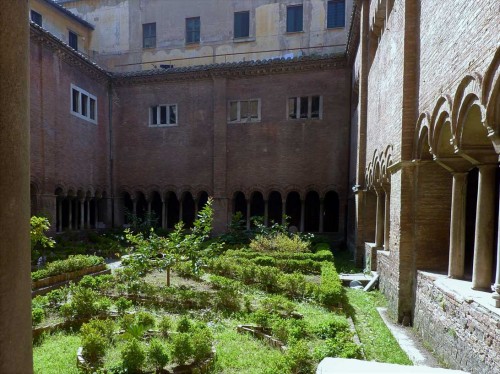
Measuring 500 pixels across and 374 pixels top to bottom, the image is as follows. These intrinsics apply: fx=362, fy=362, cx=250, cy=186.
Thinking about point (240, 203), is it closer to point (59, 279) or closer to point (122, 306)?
point (59, 279)

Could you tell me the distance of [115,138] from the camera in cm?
2111

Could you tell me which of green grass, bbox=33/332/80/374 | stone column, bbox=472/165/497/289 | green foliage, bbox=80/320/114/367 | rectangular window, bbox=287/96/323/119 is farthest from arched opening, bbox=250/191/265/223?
green foliage, bbox=80/320/114/367

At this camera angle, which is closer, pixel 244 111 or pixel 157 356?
pixel 157 356

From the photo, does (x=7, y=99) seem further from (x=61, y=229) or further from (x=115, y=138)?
(x=115, y=138)

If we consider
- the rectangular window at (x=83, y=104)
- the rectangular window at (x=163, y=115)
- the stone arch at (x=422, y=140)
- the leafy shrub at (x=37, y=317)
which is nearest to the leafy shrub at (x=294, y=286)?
the stone arch at (x=422, y=140)

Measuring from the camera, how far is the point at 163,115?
2077 centimetres

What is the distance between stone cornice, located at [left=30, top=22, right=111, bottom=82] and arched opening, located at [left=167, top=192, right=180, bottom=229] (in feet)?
25.0

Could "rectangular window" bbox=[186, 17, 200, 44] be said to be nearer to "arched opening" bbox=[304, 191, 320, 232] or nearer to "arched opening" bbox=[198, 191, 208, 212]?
"arched opening" bbox=[198, 191, 208, 212]

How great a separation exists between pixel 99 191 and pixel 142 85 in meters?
6.48

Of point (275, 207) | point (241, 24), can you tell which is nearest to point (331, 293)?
point (275, 207)

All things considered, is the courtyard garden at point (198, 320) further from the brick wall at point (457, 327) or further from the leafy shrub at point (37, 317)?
the brick wall at point (457, 327)

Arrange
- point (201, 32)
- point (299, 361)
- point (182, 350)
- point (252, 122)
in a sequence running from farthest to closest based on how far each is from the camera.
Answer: point (201, 32) < point (252, 122) < point (182, 350) < point (299, 361)

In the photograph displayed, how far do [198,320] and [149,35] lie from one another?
69.3 feet

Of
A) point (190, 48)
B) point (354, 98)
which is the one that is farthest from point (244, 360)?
point (190, 48)
